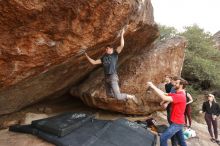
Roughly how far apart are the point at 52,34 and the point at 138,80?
545 centimetres

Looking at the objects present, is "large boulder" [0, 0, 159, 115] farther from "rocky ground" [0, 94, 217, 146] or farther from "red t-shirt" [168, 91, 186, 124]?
"red t-shirt" [168, 91, 186, 124]

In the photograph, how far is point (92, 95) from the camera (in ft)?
35.4

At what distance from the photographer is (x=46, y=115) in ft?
34.7

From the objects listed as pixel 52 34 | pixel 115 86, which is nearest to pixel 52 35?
pixel 52 34

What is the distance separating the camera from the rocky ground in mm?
7305

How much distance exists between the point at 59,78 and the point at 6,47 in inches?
137

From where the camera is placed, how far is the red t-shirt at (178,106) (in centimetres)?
645

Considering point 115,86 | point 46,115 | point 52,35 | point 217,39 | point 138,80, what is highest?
point 217,39

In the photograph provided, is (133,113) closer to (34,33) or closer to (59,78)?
(59,78)

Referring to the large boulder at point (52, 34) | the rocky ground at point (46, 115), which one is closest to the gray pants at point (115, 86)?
the large boulder at point (52, 34)

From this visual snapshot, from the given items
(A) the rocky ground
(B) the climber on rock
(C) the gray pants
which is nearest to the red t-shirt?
(B) the climber on rock

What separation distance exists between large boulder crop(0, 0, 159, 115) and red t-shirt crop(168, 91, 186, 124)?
7.92 feet

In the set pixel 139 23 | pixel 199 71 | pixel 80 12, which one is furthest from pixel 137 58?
pixel 199 71

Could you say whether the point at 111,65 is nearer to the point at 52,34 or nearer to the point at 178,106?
the point at 52,34
